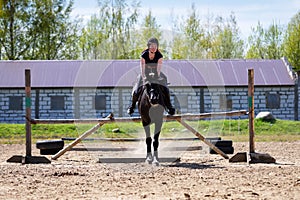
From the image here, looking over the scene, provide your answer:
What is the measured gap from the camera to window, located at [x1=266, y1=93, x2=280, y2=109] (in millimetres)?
35906

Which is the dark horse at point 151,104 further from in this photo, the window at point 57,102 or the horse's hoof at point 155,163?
the window at point 57,102

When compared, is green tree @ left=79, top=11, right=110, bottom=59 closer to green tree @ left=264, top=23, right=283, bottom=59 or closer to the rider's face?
green tree @ left=264, top=23, right=283, bottom=59

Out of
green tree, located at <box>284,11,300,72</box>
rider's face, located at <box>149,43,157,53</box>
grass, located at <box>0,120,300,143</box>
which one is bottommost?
grass, located at <box>0,120,300,143</box>

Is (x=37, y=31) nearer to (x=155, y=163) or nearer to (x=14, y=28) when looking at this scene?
(x=14, y=28)

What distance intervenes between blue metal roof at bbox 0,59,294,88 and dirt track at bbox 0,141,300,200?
21.9 metres

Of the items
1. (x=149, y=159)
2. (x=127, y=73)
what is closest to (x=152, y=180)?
(x=149, y=159)

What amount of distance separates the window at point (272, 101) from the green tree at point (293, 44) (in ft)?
55.6

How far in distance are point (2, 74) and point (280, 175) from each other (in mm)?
28671

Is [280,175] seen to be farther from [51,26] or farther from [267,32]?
[267,32]

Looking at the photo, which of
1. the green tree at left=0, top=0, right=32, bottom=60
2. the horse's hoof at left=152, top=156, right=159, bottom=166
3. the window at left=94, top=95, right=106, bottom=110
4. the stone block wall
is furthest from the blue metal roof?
the horse's hoof at left=152, top=156, right=159, bottom=166

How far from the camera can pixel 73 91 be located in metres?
35.0

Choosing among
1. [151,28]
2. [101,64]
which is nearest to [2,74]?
[101,64]

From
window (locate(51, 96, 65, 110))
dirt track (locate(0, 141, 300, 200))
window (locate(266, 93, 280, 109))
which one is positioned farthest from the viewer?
window (locate(266, 93, 280, 109))

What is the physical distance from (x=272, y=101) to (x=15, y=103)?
50.5ft
